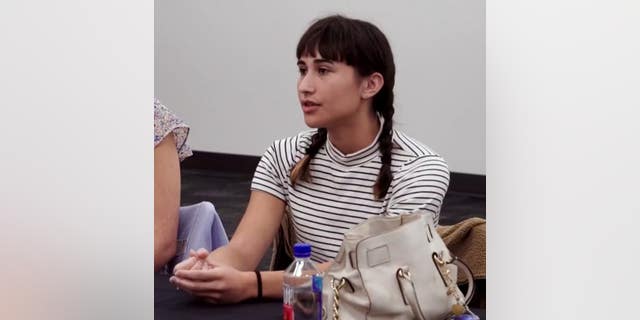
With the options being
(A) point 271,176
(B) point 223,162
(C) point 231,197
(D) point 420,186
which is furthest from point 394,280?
(B) point 223,162

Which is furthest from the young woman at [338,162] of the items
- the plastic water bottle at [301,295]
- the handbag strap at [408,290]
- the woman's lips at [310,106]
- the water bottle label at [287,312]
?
the handbag strap at [408,290]

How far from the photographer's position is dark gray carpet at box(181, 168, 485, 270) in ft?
21.9

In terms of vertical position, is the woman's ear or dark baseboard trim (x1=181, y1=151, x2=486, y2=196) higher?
the woman's ear

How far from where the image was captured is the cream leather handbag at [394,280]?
208 centimetres

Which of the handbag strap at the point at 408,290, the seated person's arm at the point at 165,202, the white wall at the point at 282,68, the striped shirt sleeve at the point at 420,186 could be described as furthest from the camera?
the white wall at the point at 282,68

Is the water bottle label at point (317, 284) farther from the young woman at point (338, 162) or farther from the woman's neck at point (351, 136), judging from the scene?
the woman's neck at point (351, 136)

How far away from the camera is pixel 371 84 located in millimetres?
3068

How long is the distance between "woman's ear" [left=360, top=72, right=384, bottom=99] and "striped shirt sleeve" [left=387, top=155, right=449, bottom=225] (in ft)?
0.92
